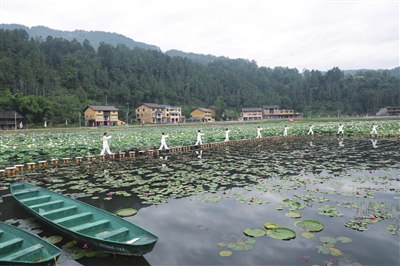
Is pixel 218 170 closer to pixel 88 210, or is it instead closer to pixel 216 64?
pixel 88 210

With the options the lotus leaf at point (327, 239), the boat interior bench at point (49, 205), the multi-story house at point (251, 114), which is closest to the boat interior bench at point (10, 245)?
the boat interior bench at point (49, 205)

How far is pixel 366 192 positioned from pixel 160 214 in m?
6.56

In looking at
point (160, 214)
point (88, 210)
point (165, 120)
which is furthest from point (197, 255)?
point (165, 120)

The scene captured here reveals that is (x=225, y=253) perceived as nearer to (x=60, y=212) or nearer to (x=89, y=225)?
(x=89, y=225)

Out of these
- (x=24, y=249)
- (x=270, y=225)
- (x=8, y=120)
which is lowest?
(x=270, y=225)

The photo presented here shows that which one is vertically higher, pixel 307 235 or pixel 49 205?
pixel 49 205

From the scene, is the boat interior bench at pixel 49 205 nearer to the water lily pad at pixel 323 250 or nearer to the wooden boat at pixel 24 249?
the wooden boat at pixel 24 249

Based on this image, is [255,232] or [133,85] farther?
[133,85]

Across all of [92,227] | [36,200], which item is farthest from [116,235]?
[36,200]

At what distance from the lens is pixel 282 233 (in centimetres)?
578

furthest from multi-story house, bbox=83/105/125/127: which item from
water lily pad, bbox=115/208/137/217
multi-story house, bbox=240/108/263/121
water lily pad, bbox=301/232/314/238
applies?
water lily pad, bbox=301/232/314/238

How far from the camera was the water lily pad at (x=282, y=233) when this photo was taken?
223 inches

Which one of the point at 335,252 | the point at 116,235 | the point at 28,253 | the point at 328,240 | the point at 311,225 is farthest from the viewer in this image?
the point at 311,225

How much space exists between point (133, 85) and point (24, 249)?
92.1 meters
